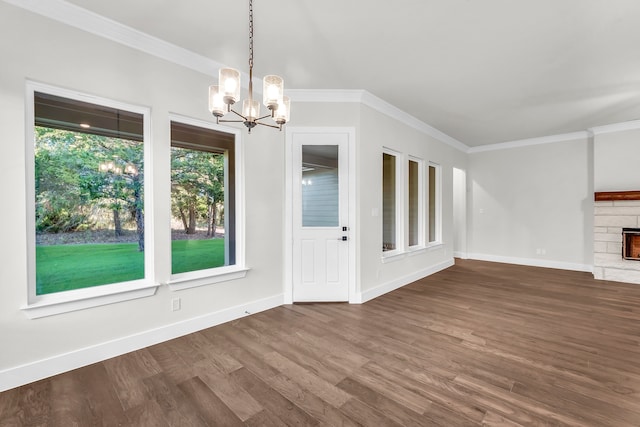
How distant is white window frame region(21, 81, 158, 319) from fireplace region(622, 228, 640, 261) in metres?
7.17

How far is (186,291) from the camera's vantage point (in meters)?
2.98

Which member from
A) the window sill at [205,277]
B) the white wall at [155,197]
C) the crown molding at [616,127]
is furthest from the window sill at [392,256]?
the crown molding at [616,127]

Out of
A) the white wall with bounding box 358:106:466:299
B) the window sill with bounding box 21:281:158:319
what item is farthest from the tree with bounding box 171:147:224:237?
the white wall with bounding box 358:106:466:299

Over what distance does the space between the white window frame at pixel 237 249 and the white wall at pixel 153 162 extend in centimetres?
6

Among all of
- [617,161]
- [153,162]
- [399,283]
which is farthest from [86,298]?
[617,161]

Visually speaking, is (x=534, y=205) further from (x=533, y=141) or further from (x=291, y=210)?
(x=291, y=210)

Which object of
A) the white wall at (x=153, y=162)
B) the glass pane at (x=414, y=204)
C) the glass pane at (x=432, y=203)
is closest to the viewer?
the white wall at (x=153, y=162)

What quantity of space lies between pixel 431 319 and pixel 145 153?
3.53m

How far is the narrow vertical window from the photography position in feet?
15.5

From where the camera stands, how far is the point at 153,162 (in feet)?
9.11

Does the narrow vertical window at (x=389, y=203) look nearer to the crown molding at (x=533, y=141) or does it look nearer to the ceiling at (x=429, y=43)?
the ceiling at (x=429, y=43)

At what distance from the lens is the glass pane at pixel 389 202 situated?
4715mm

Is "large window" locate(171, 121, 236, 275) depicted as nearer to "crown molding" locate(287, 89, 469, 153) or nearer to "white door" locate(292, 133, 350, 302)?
Result: "white door" locate(292, 133, 350, 302)

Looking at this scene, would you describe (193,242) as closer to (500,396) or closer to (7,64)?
(7,64)
